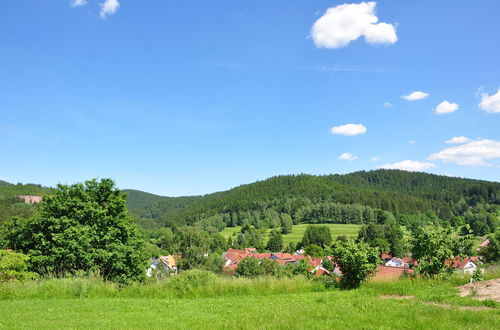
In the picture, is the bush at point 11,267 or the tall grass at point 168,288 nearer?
the tall grass at point 168,288

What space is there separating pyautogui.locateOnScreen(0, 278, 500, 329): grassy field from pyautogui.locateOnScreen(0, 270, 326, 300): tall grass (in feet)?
0.10

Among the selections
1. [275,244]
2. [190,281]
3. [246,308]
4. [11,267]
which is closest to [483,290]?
[246,308]

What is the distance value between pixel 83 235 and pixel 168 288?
32.1ft

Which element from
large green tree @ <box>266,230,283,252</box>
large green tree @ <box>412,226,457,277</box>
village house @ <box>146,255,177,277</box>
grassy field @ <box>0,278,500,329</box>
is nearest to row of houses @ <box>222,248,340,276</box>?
large green tree @ <box>266,230,283,252</box>

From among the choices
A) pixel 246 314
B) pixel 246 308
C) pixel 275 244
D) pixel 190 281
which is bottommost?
pixel 275 244

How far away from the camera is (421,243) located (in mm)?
11539

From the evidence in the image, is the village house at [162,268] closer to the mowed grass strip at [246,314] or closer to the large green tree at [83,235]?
the large green tree at [83,235]

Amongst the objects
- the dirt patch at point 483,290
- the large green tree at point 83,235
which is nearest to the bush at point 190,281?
the dirt patch at point 483,290

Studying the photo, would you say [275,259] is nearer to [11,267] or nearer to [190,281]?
[11,267]

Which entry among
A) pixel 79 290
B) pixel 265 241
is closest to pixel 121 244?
pixel 79 290

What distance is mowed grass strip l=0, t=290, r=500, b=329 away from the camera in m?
5.71

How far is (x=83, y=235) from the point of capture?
1806 centimetres

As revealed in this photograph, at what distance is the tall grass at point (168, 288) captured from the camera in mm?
9961

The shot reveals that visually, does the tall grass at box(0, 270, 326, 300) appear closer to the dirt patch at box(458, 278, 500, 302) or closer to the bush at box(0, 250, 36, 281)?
the bush at box(0, 250, 36, 281)
